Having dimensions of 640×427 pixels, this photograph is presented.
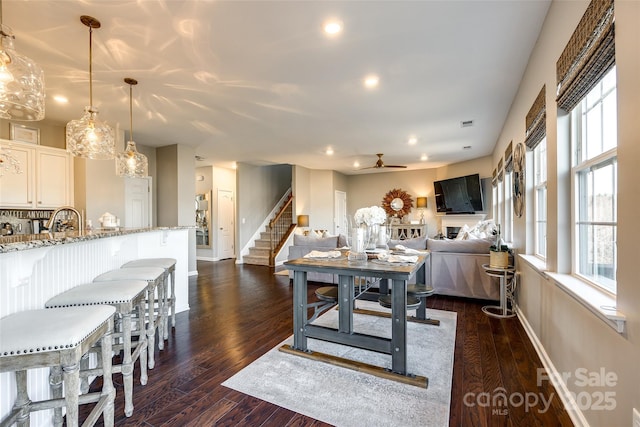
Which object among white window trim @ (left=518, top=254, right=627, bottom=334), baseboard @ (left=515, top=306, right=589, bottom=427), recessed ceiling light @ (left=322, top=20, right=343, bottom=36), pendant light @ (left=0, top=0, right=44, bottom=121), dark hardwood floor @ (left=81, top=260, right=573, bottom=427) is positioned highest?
recessed ceiling light @ (left=322, top=20, right=343, bottom=36)

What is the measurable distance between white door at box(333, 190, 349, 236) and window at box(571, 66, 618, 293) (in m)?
7.51

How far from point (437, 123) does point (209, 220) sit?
660cm

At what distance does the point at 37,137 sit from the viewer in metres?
4.43

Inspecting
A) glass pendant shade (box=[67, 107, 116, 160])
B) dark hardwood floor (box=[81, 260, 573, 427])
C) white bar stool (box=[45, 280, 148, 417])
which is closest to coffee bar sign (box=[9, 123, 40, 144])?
glass pendant shade (box=[67, 107, 116, 160])

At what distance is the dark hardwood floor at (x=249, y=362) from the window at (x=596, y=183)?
92cm

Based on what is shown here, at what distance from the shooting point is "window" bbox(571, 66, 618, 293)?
157 cm

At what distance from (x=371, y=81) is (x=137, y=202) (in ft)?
16.5

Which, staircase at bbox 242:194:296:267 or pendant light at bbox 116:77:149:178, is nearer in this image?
pendant light at bbox 116:77:149:178

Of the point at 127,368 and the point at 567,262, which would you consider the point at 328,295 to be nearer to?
the point at 127,368

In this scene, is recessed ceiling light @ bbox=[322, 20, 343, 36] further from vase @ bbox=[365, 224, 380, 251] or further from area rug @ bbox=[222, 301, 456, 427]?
area rug @ bbox=[222, 301, 456, 427]

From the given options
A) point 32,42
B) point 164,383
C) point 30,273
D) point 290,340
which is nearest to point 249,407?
point 164,383

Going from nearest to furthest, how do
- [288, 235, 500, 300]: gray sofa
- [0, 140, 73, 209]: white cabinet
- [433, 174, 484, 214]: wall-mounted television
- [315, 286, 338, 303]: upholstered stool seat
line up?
1. [315, 286, 338, 303]: upholstered stool seat
2. [0, 140, 73, 209]: white cabinet
3. [288, 235, 500, 300]: gray sofa
4. [433, 174, 484, 214]: wall-mounted television

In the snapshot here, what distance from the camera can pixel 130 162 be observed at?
12.3 feet

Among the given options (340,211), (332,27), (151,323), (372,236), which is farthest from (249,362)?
(340,211)
